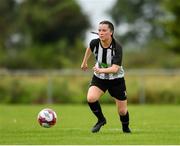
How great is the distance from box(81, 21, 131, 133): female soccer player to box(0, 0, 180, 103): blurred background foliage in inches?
876

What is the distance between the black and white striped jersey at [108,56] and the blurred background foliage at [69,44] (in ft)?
73.6

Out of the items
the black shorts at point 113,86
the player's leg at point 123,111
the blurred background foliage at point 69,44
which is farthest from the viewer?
the blurred background foliage at point 69,44

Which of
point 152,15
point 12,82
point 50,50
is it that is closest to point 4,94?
point 12,82

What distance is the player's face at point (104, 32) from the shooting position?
13945 mm

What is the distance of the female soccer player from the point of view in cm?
1395

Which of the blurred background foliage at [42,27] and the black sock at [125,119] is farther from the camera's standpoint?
the blurred background foliage at [42,27]

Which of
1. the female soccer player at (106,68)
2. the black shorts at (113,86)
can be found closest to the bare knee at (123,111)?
the female soccer player at (106,68)

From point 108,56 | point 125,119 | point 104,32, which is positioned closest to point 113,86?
point 108,56

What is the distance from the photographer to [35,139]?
1313 cm

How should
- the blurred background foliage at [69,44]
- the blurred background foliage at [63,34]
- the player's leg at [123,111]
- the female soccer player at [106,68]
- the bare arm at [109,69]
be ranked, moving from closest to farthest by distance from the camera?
the bare arm at [109,69], the female soccer player at [106,68], the player's leg at [123,111], the blurred background foliage at [69,44], the blurred background foliage at [63,34]

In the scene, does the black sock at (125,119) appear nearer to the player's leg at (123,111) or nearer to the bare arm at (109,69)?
the player's leg at (123,111)

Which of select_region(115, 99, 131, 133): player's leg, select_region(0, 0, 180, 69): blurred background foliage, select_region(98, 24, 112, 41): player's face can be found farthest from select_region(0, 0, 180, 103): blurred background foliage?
select_region(98, 24, 112, 41): player's face

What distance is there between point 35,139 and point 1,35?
A: 59518 mm

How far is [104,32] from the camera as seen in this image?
14.0m
